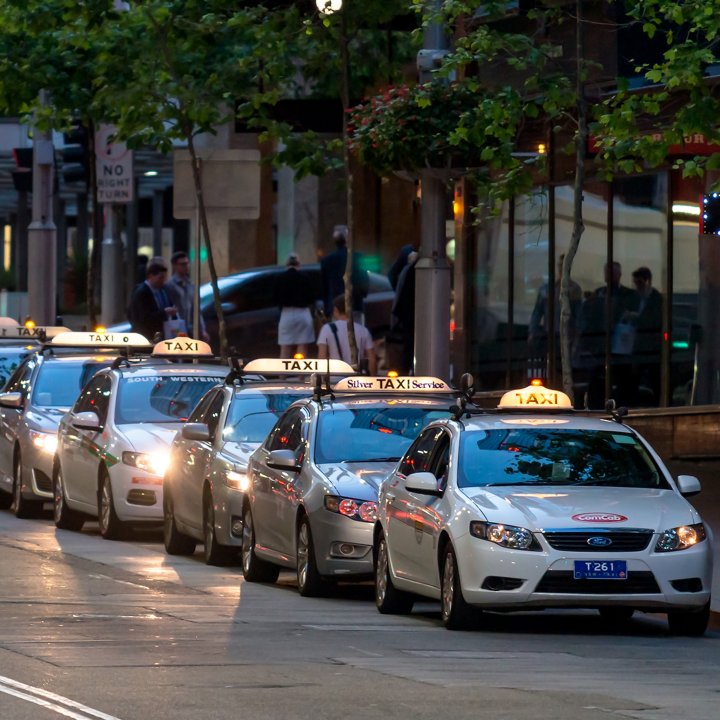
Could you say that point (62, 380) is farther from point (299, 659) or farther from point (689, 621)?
point (299, 659)

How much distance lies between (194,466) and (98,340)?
6.76 m

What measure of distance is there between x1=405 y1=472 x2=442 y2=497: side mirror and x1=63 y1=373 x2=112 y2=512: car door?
6.97 meters

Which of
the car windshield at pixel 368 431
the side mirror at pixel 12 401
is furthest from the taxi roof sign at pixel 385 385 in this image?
the side mirror at pixel 12 401

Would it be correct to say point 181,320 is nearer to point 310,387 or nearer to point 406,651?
point 310,387

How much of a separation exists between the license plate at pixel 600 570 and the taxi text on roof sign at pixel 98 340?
1252cm

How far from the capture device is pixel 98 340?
83.8 ft

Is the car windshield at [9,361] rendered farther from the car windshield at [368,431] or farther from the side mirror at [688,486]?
the side mirror at [688,486]

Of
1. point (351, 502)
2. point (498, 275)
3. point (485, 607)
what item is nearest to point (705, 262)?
point (498, 275)

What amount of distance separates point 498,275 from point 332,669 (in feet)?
62.9

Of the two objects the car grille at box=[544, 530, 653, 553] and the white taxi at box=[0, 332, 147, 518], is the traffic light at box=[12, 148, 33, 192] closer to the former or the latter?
the white taxi at box=[0, 332, 147, 518]

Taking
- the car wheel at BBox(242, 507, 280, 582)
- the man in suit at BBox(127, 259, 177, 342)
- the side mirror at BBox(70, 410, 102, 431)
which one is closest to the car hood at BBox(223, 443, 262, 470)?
the car wheel at BBox(242, 507, 280, 582)

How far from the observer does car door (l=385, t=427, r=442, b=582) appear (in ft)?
47.0

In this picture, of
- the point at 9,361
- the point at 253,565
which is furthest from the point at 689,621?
the point at 9,361

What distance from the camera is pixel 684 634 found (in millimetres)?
14000
